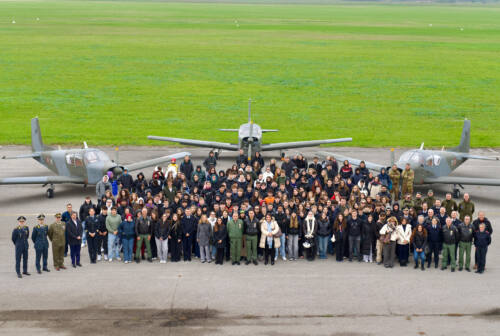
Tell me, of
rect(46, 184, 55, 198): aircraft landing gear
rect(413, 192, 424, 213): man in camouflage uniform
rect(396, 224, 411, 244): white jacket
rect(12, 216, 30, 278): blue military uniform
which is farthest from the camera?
rect(46, 184, 55, 198): aircraft landing gear

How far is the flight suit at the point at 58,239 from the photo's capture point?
17.3 m

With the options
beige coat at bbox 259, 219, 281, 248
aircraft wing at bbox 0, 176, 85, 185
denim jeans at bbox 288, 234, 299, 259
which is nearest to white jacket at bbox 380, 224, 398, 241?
denim jeans at bbox 288, 234, 299, 259

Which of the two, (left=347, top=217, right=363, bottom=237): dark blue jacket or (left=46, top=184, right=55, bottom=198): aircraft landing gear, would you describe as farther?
(left=46, top=184, right=55, bottom=198): aircraft landing gear

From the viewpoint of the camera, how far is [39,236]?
1695 centimetres

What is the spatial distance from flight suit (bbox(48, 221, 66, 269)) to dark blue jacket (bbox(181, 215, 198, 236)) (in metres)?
3.14

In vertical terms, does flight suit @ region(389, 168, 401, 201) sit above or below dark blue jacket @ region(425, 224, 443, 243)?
above

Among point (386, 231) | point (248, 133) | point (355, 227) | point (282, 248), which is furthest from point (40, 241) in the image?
point (248, 133)

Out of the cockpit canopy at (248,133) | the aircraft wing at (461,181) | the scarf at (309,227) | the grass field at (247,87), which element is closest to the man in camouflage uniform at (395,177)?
the aircraft wing at (461,181)

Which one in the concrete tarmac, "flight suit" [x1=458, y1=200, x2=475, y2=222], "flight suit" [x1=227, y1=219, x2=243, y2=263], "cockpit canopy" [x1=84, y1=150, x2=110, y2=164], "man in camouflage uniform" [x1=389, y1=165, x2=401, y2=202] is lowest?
the concrete tarmac

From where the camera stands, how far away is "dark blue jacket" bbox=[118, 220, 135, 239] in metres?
17.8

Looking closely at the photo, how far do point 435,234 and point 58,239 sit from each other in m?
9.83

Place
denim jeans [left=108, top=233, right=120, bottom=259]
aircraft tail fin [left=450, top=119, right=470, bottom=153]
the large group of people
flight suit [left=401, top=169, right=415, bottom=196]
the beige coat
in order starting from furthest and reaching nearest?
aircraft tail fin [left=450, top=119, right=470, bottom=153] < flight suit [left=401, top=169, right=415, bottom=196] < denim jeans [left=108, top=233, right=120, bottom=259] < the beige coat < the large group of people

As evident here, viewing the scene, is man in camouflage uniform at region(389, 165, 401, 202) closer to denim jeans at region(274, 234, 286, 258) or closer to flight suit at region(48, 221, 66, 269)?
denim jeans at region(274, 234, 286, 258)

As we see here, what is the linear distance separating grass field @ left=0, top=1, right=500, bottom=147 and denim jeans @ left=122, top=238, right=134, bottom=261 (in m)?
20.4
